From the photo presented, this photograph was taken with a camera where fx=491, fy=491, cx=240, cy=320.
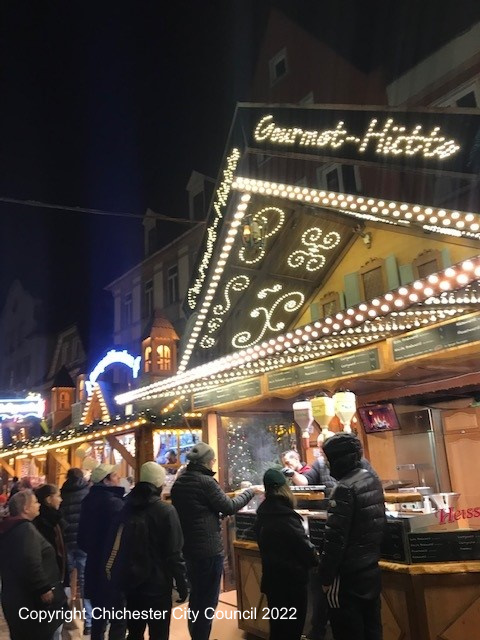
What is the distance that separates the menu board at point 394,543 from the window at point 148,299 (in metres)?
19.0

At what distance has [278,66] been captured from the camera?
1633 centimetres

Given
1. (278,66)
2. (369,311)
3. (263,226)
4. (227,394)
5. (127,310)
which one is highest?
(278,66)

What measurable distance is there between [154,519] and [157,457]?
931 cm

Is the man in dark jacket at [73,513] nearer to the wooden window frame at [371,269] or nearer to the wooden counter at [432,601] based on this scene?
the wooden counter at [432,601]

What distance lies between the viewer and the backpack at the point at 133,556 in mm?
3838

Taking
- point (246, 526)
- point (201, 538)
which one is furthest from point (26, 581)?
point (246, 526)

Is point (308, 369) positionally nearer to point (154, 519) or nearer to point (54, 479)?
point (154, 519)

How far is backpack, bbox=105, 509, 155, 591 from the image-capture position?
384 centimetres

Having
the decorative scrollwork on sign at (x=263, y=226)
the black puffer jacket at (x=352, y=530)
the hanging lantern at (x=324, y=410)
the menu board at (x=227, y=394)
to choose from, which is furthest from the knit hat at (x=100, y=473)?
the decorative scrollwork on sign at (x=263, y=226)

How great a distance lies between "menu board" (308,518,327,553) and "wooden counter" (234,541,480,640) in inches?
29.8

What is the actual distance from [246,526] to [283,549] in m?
2.24

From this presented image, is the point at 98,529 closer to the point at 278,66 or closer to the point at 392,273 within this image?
the point at 392,273

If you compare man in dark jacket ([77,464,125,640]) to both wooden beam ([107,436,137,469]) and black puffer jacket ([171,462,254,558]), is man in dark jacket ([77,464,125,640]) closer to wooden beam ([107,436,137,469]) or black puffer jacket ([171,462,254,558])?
black puffer jacket ([171,462,254,558])

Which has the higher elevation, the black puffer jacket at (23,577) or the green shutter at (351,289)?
the green shutter at (351,289)
